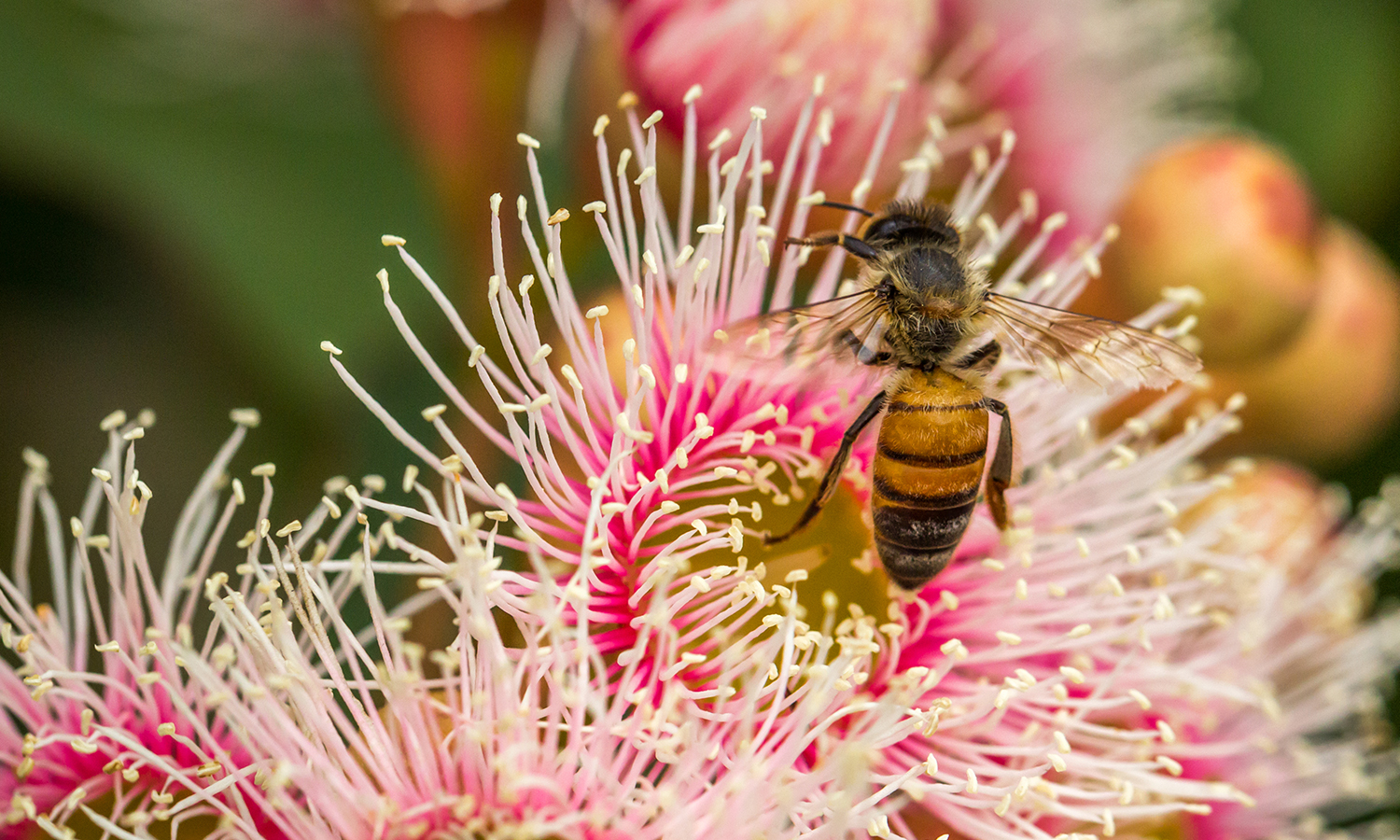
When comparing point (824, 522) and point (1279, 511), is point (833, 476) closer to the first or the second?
point (824, 522)

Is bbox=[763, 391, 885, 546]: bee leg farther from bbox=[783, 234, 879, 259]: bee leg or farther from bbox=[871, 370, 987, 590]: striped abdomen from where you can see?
bbox=[783, 234, 879, 259]: bee leg

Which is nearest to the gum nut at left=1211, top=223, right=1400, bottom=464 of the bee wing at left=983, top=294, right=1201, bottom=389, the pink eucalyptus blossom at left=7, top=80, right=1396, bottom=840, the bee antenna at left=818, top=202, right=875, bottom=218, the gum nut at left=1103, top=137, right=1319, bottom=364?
the gum nut at left=1103, top=137, right=1319, bottom=364

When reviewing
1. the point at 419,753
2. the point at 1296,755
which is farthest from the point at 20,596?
the point at 1296,755

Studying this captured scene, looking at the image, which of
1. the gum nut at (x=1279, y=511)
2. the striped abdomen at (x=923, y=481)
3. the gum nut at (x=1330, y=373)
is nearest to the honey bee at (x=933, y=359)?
→ the striped abdomen at (x=923, y=481)

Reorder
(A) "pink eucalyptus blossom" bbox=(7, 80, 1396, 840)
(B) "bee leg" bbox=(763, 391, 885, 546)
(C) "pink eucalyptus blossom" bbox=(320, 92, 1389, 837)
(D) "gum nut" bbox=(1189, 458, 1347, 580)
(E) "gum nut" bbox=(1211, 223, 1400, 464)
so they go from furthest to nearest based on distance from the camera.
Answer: (E) "gum nut" bbox=(1211, 223, 1400, 464)
(D) "gum nut" bbox=(1189, 458, 1347, 580)
(B) "bee leg" bbox=(763, 391, 885, 546)
(C) "pink eucalyptus blossom" bbox=(320, 92, 1389, 837)
(A) "pink eucalyptus blossom" bbox=(7, 80, 1396, 840)

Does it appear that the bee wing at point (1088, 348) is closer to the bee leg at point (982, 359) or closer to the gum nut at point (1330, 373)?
the bee leg at point (982, 359)

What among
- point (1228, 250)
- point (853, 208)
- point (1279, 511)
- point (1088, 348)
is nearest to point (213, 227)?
point (853, 208)

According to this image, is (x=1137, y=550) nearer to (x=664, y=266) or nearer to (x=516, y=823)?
(x=664, y=266)
